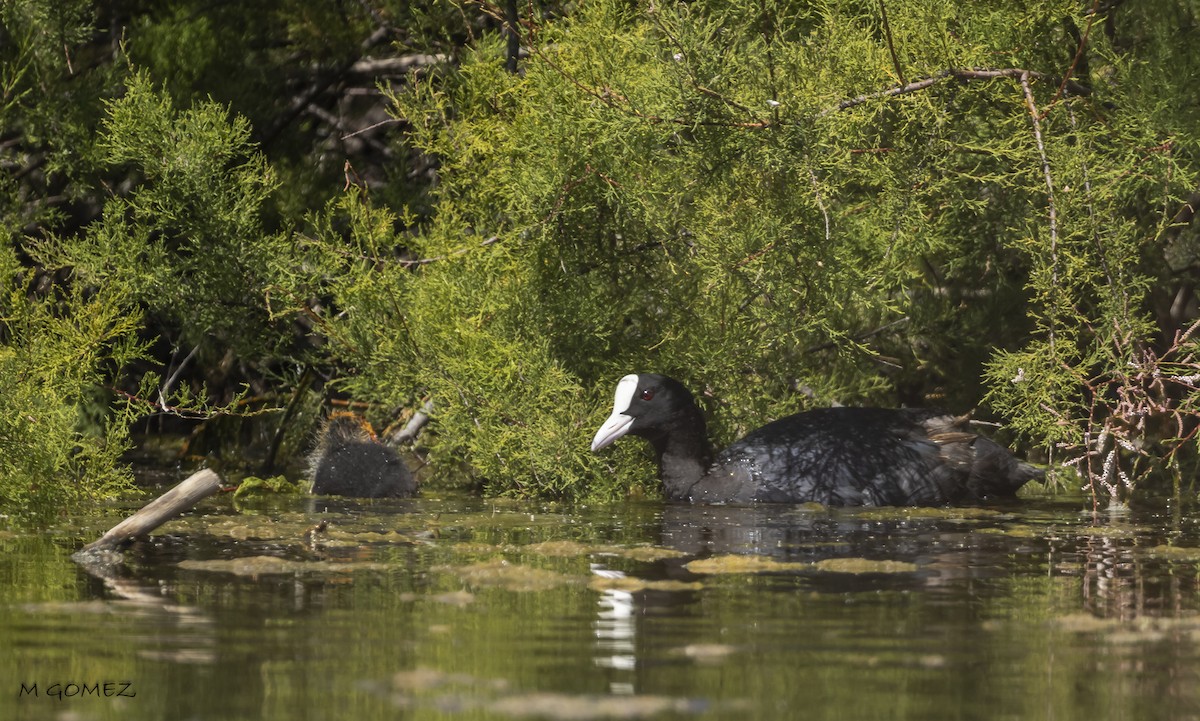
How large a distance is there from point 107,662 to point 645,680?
1.30m

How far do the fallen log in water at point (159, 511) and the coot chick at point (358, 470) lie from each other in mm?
2784

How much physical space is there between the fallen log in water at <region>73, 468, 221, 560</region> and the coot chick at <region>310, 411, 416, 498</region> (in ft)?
9.13

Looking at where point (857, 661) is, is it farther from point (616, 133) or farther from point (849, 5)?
point (849, 5)

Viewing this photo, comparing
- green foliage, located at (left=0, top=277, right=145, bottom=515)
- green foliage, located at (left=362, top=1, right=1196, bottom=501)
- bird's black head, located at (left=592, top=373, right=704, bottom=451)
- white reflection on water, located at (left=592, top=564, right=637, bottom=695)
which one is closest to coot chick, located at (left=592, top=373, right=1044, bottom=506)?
bird's black head, located at (left=592, top=373, right=704, bottom=451)

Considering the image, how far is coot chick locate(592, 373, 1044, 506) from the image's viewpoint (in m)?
8.90

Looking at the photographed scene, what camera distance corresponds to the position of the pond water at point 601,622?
3975 mm

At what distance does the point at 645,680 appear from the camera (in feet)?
13.6

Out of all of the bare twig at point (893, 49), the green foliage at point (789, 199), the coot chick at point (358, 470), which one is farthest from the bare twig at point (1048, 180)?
the coot chick at point (358, 470)

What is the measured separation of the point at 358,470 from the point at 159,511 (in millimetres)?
3011

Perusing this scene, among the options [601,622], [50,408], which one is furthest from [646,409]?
[601,622]

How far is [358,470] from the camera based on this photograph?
935 centimetres

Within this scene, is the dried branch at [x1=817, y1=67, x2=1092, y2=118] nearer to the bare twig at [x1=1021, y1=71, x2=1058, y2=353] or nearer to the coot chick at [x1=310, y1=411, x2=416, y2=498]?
the bare twig at [x1=1021, y1=71, x2=1058, y2=353]

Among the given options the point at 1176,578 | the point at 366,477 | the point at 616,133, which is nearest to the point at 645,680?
the point at 1176,578

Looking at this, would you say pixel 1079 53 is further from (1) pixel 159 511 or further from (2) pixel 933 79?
(1) pixel 159 511
